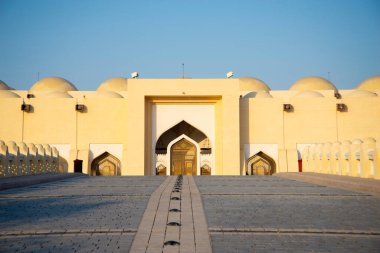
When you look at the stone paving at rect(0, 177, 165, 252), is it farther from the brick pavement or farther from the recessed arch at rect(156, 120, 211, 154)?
the recessed arch at rect(156, 120, 211, 154)

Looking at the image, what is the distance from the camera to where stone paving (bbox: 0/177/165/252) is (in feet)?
12.0

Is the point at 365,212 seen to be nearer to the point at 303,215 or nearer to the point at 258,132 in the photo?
the point at 303,215

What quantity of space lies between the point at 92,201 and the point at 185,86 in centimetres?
1528

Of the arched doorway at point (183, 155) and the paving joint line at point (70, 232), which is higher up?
the arched doorway at point (183, 155)

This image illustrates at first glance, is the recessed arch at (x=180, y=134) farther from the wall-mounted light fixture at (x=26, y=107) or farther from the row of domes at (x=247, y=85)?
the row of domes at (x=247, y=85)

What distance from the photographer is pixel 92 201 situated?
6398 millimetres

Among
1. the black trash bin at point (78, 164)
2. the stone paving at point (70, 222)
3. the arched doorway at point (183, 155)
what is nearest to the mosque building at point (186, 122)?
the arched doorway at point (183, 155)


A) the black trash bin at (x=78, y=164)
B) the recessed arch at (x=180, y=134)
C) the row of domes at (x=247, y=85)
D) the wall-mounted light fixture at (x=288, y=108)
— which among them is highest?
the row of domes at (x=247, y=85)

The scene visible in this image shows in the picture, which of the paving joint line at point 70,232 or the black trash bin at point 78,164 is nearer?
the paving joint line at point 70,232

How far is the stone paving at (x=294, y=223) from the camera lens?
3.67m

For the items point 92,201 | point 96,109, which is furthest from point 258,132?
point 92,201

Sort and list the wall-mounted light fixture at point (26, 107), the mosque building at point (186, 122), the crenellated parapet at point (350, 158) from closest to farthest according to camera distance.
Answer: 1. the crenellated parapet at point (350, 158)
2. the mosque building at point (186, 122)
3. the wall-mounted light fixture at point (26, 107)

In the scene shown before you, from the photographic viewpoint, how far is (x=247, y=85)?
31.1m

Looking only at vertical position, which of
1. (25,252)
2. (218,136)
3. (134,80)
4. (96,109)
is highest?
(134,80)
